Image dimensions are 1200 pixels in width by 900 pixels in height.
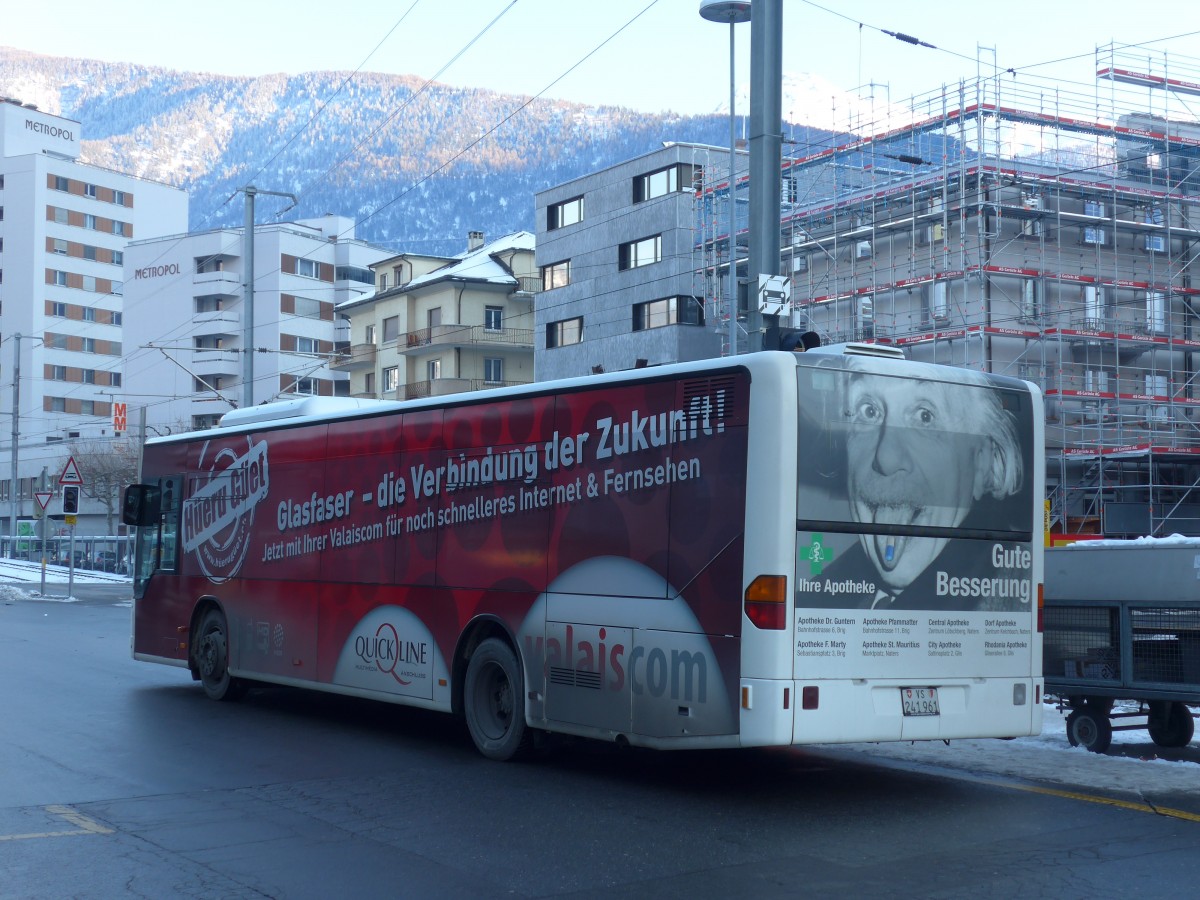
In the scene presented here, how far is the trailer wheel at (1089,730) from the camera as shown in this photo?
11750 millimetres

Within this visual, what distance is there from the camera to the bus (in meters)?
9.07

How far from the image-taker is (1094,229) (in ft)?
138

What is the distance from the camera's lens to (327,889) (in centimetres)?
704

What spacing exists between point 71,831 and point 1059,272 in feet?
121

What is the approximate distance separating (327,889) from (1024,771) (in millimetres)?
5811

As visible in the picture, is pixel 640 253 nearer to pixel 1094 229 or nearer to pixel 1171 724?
pixel 1094 229

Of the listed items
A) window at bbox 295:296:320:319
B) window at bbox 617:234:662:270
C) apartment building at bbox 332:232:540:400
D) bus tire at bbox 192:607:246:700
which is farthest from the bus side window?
window at bbox 295:296:320:319

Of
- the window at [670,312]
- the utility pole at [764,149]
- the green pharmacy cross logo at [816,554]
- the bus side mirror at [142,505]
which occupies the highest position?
the window at [670,312]

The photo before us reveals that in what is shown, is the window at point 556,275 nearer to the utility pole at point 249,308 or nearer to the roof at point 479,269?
the roof at point 479,269

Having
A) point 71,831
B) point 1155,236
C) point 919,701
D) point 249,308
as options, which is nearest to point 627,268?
point 1155,236

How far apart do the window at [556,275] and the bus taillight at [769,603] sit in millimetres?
50164

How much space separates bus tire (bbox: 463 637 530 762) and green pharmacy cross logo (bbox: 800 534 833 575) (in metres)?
2.77

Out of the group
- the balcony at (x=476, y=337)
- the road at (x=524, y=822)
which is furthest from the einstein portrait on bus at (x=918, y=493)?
the balcony at (x=476, y=337)

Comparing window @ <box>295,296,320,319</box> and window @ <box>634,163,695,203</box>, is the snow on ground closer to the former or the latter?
window @ <box>634,163,695,203</box>
